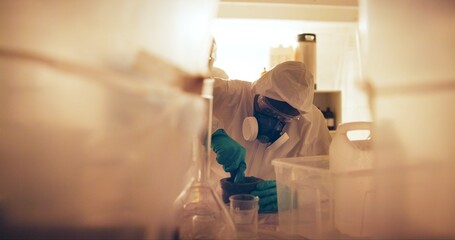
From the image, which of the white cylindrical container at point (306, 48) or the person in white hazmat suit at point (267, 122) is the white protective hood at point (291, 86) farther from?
the white cylindrical container at point (306, 48)

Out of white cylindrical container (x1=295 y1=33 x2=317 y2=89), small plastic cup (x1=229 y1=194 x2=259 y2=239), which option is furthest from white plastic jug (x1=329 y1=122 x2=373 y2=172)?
white cylindrical container (x1=295 y1=33 x2=317 y2=89)

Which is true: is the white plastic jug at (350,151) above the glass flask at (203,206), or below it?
above

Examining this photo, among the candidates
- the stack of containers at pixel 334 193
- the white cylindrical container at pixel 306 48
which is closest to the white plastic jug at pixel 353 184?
the stack of containers at pixel 334 193

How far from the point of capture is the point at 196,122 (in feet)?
1.72

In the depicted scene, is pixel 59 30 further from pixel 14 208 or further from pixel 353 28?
pixel 353 28

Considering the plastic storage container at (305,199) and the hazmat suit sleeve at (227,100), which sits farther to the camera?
the hazmat suit sleeve at (227,100)

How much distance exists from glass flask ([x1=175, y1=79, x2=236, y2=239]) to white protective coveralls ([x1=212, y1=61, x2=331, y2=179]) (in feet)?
1.47

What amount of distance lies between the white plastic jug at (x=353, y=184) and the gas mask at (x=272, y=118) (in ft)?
1.72

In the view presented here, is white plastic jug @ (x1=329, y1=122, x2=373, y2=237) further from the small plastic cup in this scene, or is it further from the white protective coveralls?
the white protective coveralls

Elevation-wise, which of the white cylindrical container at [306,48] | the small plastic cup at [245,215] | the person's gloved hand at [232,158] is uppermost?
the white cylindrical container at [306,48]

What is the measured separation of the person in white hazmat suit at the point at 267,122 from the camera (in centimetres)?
105

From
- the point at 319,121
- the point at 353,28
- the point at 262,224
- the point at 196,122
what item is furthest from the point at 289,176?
the point at 353,28

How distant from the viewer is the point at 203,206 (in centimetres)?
63

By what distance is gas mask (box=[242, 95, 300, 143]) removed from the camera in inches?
47.1
